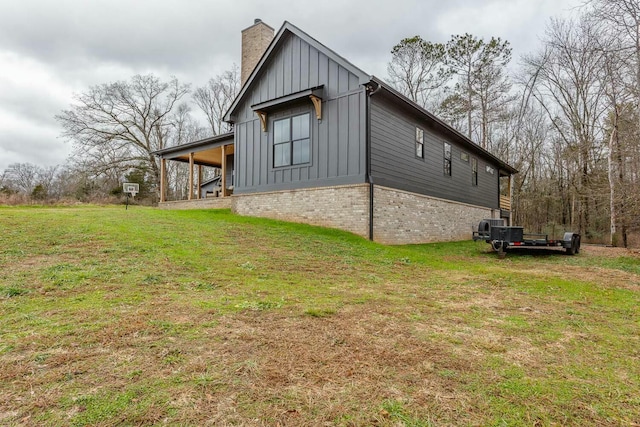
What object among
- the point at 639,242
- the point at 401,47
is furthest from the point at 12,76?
the point at 639,242

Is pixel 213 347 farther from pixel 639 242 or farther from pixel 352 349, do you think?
pixel 639 242

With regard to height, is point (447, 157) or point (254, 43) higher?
point (254, 43)

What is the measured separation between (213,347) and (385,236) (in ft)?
28.8

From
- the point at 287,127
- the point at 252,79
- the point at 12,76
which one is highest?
the point at 12,76

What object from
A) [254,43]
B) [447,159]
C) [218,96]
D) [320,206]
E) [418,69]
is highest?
[218,96]

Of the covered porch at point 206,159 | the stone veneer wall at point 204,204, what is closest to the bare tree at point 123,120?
the covered porch at point 206,159

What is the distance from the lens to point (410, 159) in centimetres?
1251

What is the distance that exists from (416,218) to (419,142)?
3.08 meters

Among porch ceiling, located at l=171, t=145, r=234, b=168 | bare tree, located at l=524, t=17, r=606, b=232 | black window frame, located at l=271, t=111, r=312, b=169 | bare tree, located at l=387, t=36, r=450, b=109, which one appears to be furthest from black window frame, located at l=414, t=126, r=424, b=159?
bare tree, located at l=524, t=17, r=606, b=232

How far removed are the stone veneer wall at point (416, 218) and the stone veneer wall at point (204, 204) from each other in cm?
646

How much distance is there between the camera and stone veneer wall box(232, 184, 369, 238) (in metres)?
10.2

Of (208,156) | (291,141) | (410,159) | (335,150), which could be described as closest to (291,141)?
(291,141)

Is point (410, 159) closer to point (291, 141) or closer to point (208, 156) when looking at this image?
point (291, 141)

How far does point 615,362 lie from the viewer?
2.53 m
